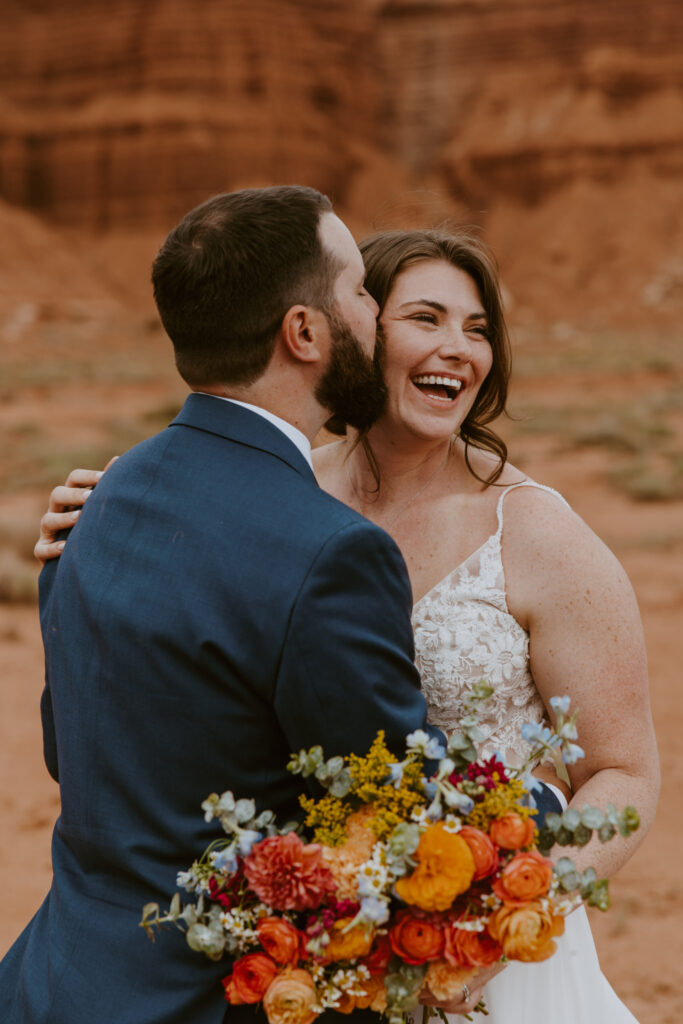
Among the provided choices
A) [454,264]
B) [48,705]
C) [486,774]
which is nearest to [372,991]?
[486,774]

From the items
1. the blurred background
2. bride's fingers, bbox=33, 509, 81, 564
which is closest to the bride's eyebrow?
bride's fingers, bbox=33, 509, 81, 564

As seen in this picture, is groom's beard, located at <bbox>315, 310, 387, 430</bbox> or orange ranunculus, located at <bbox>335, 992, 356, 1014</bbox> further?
groom's beard, located at <bbox>315, 310, 387, 430</bbox>

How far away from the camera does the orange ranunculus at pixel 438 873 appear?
1555 mm

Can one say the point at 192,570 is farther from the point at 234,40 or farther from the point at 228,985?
the point at 234,40

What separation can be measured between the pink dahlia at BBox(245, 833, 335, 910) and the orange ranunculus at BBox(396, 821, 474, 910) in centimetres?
12

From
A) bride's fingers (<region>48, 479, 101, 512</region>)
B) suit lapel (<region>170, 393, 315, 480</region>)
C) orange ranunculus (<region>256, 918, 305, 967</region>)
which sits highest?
suit lapel (<region>170, 393, 315, 480</region>)

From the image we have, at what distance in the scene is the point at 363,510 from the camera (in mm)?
3010

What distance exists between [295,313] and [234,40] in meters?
49.7

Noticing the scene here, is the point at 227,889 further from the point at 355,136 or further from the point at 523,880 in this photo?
the point at 355,136

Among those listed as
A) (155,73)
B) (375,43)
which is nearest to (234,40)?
(155,73)

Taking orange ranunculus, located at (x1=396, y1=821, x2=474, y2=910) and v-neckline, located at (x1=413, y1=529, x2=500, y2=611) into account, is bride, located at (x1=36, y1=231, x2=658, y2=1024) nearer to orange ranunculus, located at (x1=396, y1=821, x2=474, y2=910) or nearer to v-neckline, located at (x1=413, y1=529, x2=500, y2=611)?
v-neckline, located at (x1=413, y1=529, x2=500, y2=611)

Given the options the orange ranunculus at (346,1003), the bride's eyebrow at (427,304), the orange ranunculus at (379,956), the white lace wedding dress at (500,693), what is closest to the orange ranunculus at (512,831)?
the orange ranunculus at (379,956)

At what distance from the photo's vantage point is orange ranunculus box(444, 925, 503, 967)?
5.28 feet

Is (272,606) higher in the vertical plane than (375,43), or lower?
lower
